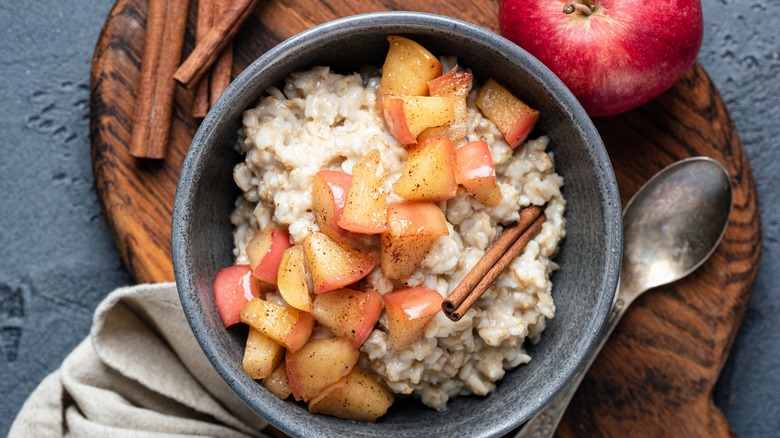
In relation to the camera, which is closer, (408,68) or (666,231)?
(408,68)

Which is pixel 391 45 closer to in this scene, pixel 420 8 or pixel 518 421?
pixel 420 8

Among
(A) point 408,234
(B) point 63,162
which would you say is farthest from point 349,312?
(B) point 63,162

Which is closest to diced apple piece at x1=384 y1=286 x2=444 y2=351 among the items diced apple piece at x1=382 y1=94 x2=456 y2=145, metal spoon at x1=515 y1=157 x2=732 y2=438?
diced apple piece at x1=382 y1=94 x2=456 y2=145

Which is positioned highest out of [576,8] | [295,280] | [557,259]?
[576,8]

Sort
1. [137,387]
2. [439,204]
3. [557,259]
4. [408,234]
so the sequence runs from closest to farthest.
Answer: [408,234]
[439,204]
[557,259]
[137,387]

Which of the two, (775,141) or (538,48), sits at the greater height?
(538,48)

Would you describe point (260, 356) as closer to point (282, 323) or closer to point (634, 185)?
point (282, 323)

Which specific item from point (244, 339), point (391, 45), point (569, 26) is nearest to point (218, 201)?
point (244, 339)

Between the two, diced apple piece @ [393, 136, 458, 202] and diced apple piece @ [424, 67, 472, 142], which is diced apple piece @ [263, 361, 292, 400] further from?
diced apple piece @ [424, 67, 472, 142]
